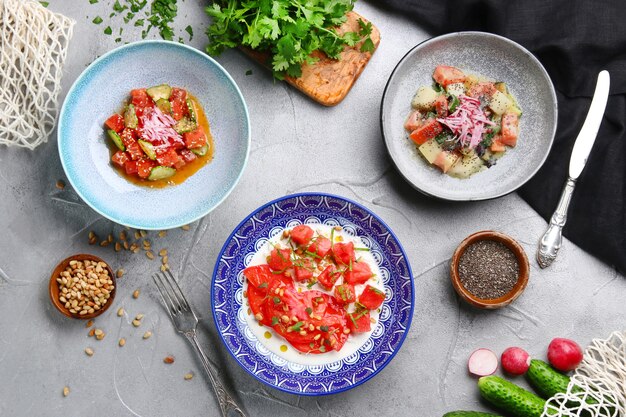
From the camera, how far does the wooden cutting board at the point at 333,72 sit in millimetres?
3113

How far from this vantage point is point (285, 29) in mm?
2902

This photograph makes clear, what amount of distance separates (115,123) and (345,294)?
1349 mm

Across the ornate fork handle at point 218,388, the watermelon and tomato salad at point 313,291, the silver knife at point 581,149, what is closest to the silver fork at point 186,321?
the ornate fork handle at point 218,388

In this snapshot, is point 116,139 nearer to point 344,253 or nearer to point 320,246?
point 320,246

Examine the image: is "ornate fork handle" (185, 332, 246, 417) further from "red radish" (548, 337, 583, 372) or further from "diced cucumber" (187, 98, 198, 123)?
"red radish" (548, 337, 583, 372)

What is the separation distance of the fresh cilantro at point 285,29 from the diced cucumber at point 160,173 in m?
0.61

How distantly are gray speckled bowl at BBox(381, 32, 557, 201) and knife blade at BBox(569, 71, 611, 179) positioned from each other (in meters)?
0.14

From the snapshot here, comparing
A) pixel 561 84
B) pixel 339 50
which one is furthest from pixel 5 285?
pixel 561 84

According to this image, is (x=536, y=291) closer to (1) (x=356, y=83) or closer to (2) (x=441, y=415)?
(2) (x=441, y=415)

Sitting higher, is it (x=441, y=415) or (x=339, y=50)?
(x=339, y=50)

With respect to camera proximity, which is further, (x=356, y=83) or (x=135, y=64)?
(x=356, y=83)

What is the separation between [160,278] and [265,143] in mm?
848

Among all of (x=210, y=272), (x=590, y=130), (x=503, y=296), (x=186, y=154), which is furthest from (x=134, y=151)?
(x=590, y=130)

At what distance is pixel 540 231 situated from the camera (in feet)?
10.4
